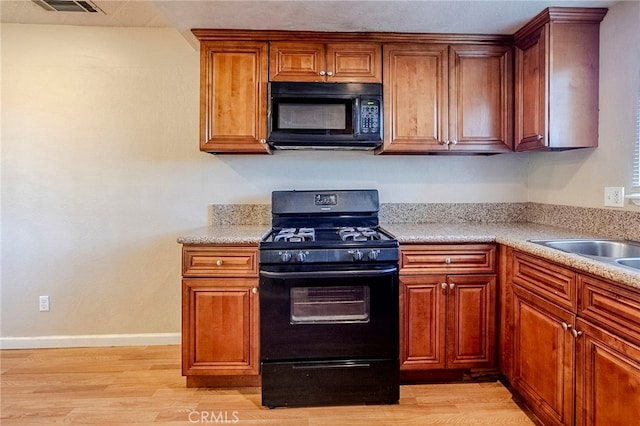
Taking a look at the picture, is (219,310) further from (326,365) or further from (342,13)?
(342,13)

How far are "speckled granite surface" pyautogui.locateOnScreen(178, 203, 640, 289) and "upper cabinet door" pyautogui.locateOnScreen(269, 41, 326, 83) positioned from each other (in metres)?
0.91

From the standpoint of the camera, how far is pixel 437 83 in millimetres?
2441

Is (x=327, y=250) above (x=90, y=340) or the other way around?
above

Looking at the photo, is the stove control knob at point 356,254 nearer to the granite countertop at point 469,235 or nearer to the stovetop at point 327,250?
the stovetop at point 327,250

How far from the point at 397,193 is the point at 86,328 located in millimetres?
2467

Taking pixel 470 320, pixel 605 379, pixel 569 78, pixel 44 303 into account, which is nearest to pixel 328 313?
pixel 470 320

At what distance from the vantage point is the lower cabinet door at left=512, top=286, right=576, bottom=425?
1603mm

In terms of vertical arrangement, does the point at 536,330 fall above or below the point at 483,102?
below

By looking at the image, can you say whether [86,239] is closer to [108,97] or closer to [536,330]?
[108,97]

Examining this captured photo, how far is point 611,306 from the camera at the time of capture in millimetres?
1369

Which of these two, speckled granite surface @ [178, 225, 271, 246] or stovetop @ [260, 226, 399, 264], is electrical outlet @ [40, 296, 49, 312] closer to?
speckled granite surface @ [178, 225, 271, 246]

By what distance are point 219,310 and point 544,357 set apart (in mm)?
1640

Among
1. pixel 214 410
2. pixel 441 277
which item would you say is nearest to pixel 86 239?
pixel 214 410

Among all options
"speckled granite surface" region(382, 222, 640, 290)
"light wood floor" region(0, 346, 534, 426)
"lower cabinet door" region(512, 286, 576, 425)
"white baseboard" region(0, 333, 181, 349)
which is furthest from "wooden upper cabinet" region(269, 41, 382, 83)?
"white baseboard" region(0, 333, 181, 349)
